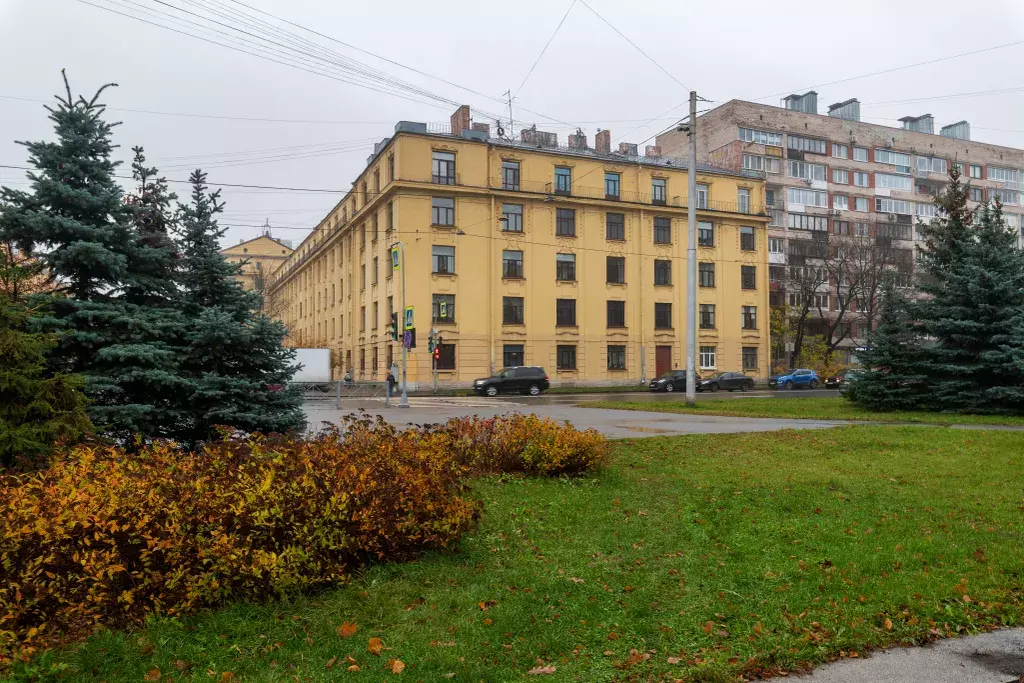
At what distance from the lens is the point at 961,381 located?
2116cm

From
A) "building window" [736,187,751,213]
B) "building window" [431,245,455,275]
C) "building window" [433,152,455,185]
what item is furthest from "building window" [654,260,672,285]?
"building window" [433,152,455,185]

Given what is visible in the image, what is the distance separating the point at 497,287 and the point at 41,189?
4086 cm

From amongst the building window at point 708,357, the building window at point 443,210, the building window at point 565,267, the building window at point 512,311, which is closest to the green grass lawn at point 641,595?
the building window at point 512,311

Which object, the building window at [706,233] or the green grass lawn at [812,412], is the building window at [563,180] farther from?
the green grass lawn at [812,412]

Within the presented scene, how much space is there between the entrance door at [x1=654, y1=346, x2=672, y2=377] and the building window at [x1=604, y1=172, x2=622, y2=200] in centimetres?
1154

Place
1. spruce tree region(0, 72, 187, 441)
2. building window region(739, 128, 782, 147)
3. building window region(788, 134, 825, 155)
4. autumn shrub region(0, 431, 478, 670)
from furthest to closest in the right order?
building window region(788, 134, 825, 155) → building window region(739, 128, 782, 147) → spruce tree region(0, 72, 187, 441) → autumn shrub region(0, 431, 478, 670)

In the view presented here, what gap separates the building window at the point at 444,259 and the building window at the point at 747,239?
79.3 feet

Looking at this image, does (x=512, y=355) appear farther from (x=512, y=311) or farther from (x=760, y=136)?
→ (x=760, y=136)

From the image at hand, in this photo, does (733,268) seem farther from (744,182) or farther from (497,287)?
(497,287)

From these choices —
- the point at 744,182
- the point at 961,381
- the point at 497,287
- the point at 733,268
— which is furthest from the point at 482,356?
the point at 961,381

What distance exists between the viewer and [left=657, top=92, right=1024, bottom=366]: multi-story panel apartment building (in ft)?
222

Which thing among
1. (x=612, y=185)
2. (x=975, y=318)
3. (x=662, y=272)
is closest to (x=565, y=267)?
(x=612, y=185)

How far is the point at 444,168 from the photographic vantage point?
47.5 meters

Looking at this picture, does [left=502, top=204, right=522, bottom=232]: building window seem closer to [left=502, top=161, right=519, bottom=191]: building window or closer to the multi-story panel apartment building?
[left=502, top=161, right=519, bottom=191]: building window
